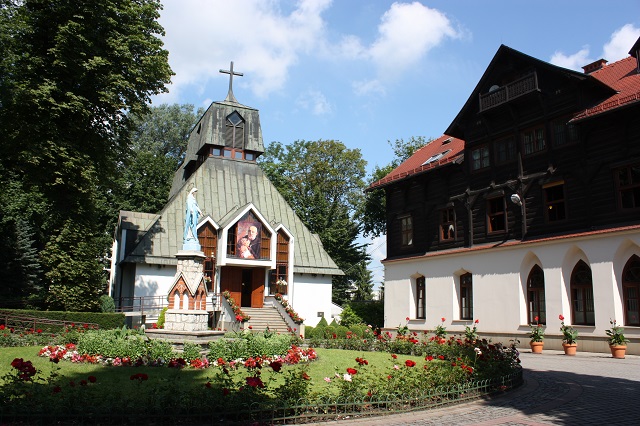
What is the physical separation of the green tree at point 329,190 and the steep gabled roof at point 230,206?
40.1 feet

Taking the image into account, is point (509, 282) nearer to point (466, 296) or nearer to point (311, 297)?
point (466, 296)

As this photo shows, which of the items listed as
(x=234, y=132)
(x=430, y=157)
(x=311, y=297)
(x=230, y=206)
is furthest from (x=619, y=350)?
(x=234, y=132)

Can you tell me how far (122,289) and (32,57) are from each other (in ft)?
46.9

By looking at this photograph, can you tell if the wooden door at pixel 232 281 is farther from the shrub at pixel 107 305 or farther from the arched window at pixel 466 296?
the arched window at pixel 466 296

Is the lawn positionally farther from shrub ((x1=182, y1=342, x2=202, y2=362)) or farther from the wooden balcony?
the wooden balcony

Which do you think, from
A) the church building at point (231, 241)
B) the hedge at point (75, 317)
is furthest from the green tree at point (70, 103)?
the church building at point (231, 241)

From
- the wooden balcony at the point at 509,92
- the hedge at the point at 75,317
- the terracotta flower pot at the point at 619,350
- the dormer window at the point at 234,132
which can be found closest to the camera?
the terracotta flower pot at the point at 619,350

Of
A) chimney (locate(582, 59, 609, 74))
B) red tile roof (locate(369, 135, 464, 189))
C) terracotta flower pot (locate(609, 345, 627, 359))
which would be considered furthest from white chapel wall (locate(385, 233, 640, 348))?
chimney (locate(582, 59, 609, 74))

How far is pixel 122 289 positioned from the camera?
1268 inches

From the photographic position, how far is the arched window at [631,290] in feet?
65.8

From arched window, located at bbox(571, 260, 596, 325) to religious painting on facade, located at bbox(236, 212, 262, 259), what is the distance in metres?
18.1

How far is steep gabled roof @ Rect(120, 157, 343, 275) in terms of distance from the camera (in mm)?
32031

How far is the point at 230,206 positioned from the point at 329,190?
1882 cm

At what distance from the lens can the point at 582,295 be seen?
22.1 m
